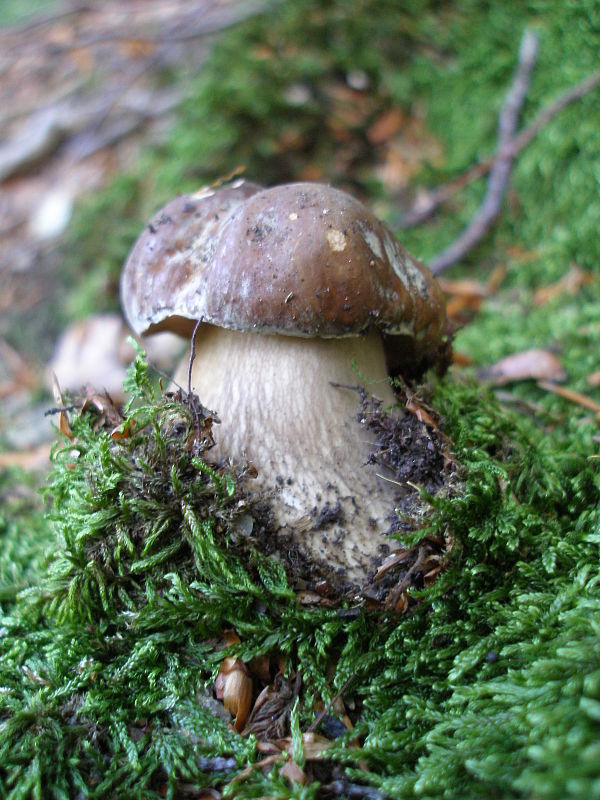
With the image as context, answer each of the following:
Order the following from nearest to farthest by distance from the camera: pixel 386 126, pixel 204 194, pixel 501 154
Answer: pixel 204 194, pixel 501 154, pixel 386 126

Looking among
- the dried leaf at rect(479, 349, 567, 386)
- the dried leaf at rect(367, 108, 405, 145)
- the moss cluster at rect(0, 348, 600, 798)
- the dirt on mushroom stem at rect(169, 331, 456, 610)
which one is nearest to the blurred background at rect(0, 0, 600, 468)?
the dried leaf at rect(367, 108, 405, 145)

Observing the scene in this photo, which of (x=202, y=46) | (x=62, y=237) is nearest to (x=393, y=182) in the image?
(x=202, y=46)

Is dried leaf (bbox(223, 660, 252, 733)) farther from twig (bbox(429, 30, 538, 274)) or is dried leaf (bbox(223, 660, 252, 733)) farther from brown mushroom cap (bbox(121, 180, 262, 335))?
twig (bbox(429, 30, 538, 274))

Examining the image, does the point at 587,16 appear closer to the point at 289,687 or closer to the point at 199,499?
the point at 199,499

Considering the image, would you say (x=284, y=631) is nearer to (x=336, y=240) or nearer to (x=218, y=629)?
(x=218, y=629)

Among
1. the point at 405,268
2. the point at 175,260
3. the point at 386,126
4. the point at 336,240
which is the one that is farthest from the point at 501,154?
the point at 175,260
